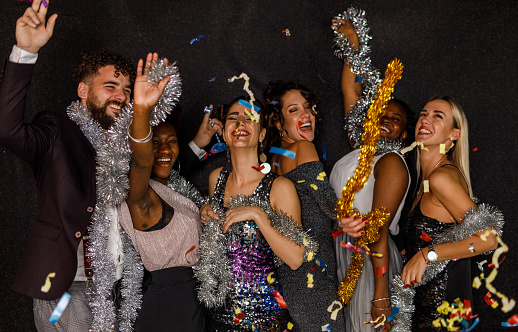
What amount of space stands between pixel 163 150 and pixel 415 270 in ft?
4.98

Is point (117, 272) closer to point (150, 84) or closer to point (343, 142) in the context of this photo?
point (150, 84)

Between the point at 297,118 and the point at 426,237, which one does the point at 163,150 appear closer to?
the point at 297,118

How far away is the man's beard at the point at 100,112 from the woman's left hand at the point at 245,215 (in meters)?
0.82

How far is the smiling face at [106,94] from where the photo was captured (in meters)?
2.49

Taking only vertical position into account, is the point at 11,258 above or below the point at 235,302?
above

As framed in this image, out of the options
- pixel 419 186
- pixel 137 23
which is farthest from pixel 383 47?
pixel 137 23

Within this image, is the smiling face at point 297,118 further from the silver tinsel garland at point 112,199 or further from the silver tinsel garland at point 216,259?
the silver tinsel garland at point 112,199

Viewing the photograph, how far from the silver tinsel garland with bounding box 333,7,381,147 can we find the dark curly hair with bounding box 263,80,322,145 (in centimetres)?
32

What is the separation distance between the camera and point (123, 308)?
2301 mm

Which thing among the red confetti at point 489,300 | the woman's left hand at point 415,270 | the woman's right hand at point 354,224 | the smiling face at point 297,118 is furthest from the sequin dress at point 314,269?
the red confetti at point 489,300

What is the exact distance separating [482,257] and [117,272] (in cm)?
257

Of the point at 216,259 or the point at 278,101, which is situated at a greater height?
the point at 278,101

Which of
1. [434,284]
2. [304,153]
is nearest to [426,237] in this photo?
[434,284]

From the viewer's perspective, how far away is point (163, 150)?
267cm
